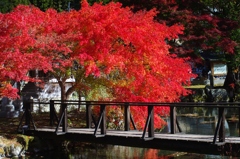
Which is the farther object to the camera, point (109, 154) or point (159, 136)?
point (109, 154)

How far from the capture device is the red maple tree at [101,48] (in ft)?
39.3

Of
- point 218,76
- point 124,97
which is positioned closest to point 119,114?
point 124,97

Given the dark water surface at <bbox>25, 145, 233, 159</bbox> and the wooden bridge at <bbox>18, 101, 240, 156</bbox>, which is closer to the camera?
the wooden bridge at <bbox>18, 101, 240, 156</bbox>

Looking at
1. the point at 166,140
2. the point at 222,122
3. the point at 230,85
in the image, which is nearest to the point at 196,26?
the point at 230,85

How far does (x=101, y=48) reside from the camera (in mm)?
12547

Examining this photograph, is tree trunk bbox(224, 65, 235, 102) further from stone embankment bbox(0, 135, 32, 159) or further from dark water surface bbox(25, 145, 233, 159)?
stone embankment bbox(0, 135, 32, 159)

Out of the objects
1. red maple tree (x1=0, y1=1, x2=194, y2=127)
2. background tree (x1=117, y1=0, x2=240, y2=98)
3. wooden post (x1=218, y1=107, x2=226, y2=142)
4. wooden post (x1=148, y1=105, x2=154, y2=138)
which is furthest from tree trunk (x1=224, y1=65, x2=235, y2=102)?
wooden post (x1=218, y1=107, x2=226, y2=142)

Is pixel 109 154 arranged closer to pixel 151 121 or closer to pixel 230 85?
pixel 151 121

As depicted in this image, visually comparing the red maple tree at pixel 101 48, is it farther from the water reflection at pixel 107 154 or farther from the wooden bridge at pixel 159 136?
the wooden bridge at pixel 159 136

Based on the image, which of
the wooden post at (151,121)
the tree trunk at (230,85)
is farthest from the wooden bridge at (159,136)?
the tree trunk at (230,85)

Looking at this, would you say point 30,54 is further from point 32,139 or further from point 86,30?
point 32,139

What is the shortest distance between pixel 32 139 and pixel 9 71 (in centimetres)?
298

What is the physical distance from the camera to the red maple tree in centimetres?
1198

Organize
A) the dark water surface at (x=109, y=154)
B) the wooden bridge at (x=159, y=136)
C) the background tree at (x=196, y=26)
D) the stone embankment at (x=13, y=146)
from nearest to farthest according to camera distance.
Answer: the wooden bridge at (x=159, y=136) → the stone embankment at (x=13, y=146) → the dark water surface at (x=109, y=154) → the background tree at (x=196, y=26)
